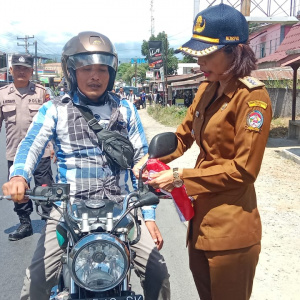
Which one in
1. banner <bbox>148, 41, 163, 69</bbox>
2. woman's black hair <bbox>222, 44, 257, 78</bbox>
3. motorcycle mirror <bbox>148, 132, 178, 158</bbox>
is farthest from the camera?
banner <bbox>148, 41, 163, 69</bbox>

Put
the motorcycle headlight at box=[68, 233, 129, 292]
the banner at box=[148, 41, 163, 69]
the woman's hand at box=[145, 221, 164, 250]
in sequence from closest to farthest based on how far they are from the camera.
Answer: the motorcycle headlight at box=[68, 233, 129, 292] < the woman's hand at box=[145, 221, 164, 250] < the banner at box=[148, 41, 163, 69]

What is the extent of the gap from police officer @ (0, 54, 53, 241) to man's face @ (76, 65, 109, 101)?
2.43 meters

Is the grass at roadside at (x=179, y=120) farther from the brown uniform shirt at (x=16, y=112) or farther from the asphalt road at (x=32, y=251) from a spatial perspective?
the brown uniform shirt at (x=16, y=112)

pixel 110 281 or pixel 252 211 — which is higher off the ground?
pixel 252 211

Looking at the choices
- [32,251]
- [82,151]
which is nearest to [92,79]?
[82,151]

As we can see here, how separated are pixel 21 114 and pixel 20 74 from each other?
1.56ft

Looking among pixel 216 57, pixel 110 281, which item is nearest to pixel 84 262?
pixel 110 281

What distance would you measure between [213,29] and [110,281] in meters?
1.24

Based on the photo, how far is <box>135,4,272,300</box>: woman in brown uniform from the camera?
6.28 feet

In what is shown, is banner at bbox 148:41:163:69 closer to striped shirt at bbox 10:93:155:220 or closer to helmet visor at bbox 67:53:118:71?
helmet visor at bbox 67:53:118:71

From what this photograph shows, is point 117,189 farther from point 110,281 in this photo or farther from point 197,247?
point 110,281

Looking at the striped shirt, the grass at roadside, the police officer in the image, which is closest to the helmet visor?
the striped shirt

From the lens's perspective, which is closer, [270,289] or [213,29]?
[213,29]

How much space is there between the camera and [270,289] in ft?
11.7
